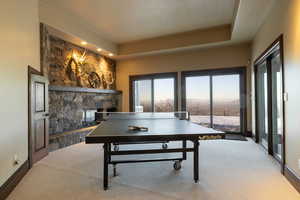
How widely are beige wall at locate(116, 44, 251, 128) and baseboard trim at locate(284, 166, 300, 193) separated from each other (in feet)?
9.91

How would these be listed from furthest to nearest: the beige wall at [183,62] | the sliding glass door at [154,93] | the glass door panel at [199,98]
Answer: the sliding glass door at [154,93] → the glass door panel at [199,98] → the beige wall at [183,62]

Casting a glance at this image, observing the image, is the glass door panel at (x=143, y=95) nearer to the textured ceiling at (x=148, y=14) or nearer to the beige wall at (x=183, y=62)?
the beige wall at (x=183, y=62)

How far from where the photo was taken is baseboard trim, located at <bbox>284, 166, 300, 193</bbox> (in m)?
2.08

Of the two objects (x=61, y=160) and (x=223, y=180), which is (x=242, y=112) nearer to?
(x=223, y=180)

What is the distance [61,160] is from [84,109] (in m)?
2.25

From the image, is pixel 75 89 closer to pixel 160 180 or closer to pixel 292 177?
pixel 160 180

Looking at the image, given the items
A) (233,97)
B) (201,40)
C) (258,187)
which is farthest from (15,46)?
(233,97)

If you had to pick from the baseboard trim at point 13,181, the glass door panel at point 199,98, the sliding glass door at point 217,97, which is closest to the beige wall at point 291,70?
the sliding glass door at point 217,97

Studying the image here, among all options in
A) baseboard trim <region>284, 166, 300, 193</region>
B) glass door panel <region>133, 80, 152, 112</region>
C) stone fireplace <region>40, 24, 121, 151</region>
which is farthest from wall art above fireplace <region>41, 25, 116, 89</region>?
baseboard trim <region>284, 166, 300, 193</region>

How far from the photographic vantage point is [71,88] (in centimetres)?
452

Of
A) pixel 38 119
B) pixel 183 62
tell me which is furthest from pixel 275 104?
pixel 38 119

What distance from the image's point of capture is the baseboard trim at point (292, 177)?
6.81 feet

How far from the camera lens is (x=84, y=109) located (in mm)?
5230

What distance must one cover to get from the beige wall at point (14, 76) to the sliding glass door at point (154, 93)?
13.8ft
